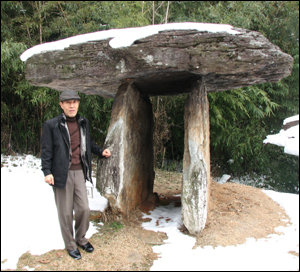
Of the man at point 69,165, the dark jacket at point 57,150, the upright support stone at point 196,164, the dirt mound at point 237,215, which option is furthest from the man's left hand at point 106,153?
the dirt mound at point 237,215

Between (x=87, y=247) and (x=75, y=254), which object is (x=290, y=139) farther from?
(x=75, y=254)

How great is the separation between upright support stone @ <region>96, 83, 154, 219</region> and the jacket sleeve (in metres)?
0.91

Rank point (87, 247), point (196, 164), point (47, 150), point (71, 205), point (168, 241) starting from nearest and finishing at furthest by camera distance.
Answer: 1. point (47, 150)
2. point (71, 205)
3. point (87, 247)
4. point (168, 241)
5. point (196, 164)

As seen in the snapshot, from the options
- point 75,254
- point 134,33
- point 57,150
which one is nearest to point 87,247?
point 75,254

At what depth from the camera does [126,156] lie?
3.56m

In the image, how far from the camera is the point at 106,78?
3.32 metres

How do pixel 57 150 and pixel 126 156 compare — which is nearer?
pixel 57 150

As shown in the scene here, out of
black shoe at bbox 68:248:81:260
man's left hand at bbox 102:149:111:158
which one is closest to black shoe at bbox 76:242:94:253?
black shoe at bbox 68:248:81:260

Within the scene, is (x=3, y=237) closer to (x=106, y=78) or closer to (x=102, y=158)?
(x=102, y=158)

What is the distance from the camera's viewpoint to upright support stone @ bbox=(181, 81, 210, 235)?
126 inches

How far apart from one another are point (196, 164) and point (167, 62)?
1.19 m

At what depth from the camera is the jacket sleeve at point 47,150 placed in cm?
253

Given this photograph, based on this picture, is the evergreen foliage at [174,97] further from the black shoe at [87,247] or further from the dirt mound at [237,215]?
the black shoe at [87,247]

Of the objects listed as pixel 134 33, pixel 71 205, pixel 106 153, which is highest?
pixel 134 33
